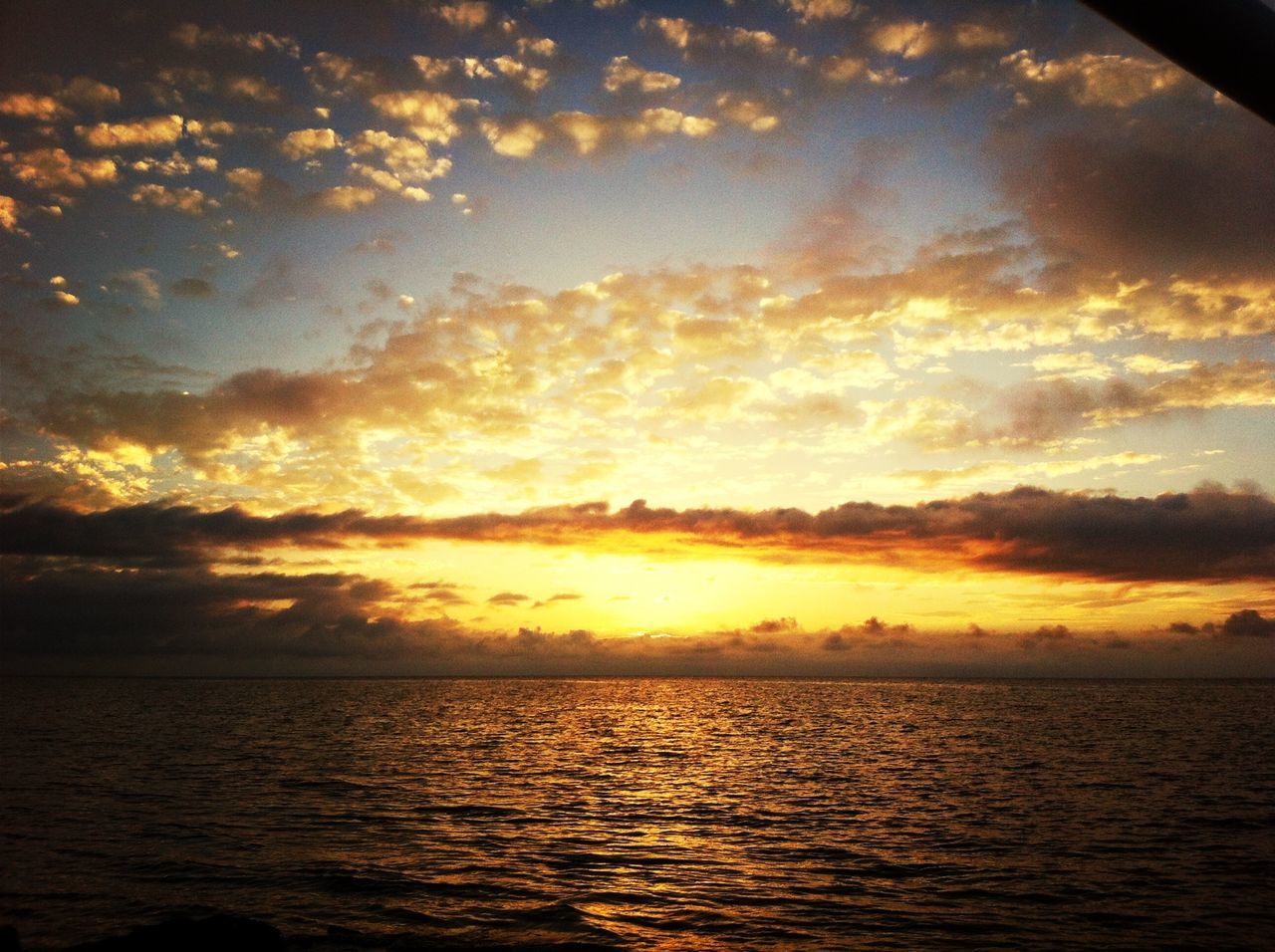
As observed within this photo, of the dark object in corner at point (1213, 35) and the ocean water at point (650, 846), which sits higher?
the dark object in corner at point (1213, 35)

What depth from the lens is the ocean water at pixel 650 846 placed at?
71.5ft

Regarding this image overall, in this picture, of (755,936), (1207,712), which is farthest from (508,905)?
(1207,712)

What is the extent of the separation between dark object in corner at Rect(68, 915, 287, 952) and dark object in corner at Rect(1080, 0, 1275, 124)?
20542 millimetres

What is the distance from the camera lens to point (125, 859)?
28.6m

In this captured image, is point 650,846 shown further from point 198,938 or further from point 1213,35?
point 1213,35

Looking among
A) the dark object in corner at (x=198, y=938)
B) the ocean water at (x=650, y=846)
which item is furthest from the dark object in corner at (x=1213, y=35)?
the ocean water at (x=650, y=846)

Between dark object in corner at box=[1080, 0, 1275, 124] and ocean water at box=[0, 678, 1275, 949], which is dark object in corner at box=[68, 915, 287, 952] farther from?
dark object in corner at box=[1080, 0, 1275, 124]

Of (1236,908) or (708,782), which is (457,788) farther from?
(1236,908)

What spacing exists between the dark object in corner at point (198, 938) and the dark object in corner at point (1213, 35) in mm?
20542

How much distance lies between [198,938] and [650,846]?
731 inches

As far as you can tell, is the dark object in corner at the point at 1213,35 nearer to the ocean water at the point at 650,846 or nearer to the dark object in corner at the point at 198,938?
the dark object in corner at the point at 198,938

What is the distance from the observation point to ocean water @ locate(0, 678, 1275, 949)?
21797mm

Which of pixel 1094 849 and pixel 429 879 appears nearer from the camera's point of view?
pixel 429 879

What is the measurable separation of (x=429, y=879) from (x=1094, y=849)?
970 inches
